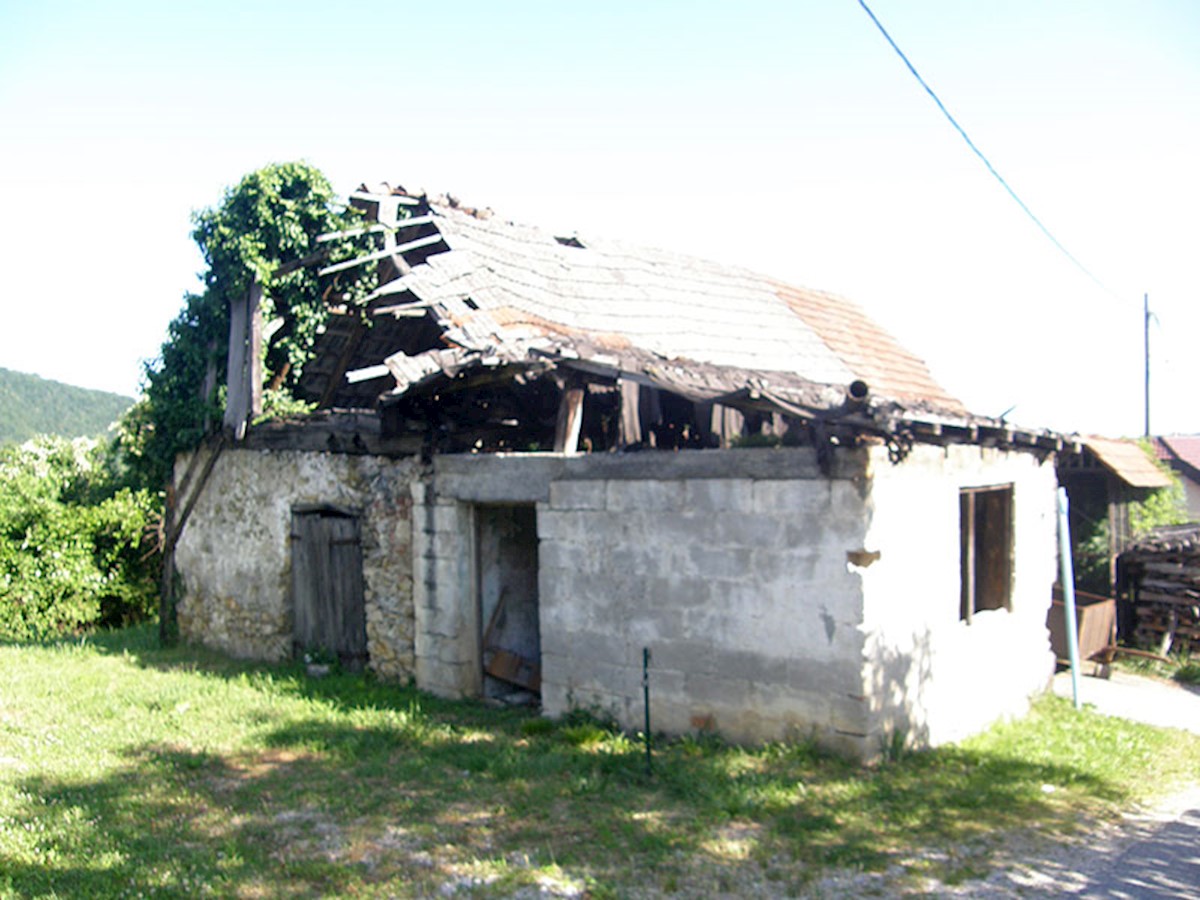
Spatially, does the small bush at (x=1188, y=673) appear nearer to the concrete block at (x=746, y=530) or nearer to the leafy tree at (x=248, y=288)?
the concrete block at (x=746, y=530)

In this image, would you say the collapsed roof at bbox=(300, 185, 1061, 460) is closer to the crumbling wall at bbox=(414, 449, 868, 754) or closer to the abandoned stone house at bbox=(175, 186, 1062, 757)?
the abandoned stone house at bbox=(175, 186, 1062, 757)

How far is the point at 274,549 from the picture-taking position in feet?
34.9

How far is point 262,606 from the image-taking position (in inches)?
423

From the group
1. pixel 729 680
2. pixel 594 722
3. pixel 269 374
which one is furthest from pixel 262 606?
pixel 729 680

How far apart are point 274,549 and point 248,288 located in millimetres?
3320

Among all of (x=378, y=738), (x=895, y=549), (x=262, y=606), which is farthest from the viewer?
(x=262, y=606)

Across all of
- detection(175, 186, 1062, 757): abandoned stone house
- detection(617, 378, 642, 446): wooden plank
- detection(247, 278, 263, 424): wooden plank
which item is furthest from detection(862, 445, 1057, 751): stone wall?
detection(247, 278, 263, 424): wooden plank

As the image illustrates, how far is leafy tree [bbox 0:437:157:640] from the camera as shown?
13.1 meters

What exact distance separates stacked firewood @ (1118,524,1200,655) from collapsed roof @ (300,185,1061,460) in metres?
3.88

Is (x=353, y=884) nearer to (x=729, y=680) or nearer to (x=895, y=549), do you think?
(x=729, y=680)

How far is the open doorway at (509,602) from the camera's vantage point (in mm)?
8766

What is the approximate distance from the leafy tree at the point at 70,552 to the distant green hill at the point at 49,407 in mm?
25132

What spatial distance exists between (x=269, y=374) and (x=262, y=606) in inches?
118

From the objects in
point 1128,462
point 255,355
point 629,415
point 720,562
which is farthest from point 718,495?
point 1128,462
